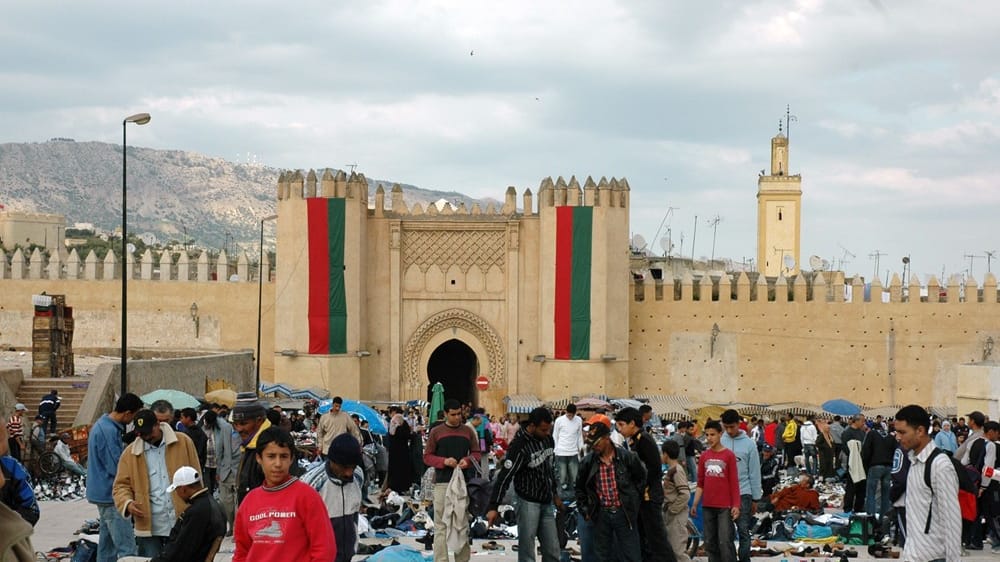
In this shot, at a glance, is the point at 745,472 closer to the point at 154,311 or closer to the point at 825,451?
the point at 825,451

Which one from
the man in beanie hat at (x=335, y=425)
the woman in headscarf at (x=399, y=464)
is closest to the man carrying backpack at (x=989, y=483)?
the man in beanie hat at (x=335, y=425)

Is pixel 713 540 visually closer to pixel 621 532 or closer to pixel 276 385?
pixel 621 532

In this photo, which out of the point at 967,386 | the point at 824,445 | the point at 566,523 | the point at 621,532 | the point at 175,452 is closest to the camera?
the point at 175,452

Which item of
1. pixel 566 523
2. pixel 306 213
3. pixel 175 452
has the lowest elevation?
pixel 566 523

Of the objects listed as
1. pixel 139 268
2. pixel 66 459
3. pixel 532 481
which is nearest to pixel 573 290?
pixel 139 268

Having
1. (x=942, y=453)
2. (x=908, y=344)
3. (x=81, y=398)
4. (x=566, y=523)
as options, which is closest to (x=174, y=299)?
(x=81, y=398)

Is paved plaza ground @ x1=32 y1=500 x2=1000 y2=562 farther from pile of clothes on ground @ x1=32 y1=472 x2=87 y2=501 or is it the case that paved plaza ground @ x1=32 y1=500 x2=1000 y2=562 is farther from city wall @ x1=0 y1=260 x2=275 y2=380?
city wall @ x1=0 y1=260 x2=275 y2=380

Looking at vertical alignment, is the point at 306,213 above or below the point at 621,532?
above

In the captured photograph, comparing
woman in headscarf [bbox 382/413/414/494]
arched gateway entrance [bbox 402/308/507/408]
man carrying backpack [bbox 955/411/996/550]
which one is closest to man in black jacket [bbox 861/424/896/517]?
man carrying backpack [bbox 955/411/996/550]

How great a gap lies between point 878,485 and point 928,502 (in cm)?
583

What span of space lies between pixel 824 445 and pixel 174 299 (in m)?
20.1

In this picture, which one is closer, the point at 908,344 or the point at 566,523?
the point at 566,523

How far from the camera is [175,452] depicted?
333 inches

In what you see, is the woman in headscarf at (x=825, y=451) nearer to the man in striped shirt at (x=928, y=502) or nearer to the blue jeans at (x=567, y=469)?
the blue jeans at (x=567, y=469)
